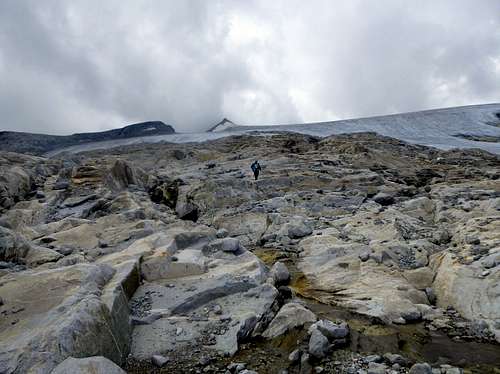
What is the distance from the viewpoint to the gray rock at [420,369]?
5.93 meters

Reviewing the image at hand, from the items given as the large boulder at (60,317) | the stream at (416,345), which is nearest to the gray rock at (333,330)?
the stream at (416,345)

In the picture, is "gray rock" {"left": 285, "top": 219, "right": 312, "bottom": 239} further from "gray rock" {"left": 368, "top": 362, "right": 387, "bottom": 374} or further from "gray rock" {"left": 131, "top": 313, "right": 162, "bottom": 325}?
"gray rock" {"left": 368, "top": 362, "right": 387, "bottom": 374}

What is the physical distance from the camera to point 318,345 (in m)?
6.67

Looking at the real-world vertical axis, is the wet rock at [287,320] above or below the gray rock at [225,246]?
below

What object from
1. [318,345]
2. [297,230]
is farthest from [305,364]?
[297,230]

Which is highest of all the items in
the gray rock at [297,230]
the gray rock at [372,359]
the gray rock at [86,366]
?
the gray rock at [297,230]

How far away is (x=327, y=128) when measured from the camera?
51438 millimetres

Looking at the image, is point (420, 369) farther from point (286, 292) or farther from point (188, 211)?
point (188, 211)

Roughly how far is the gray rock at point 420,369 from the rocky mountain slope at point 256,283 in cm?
2

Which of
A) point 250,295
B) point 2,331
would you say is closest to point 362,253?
point 250,295

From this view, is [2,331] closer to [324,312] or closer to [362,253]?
[324,312]

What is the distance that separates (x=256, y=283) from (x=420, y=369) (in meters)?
4.14

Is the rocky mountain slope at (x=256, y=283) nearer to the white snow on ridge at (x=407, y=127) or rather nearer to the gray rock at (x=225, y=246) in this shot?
the gray rock at (x=225, y=246)

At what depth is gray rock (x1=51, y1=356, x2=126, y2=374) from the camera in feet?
16.1
